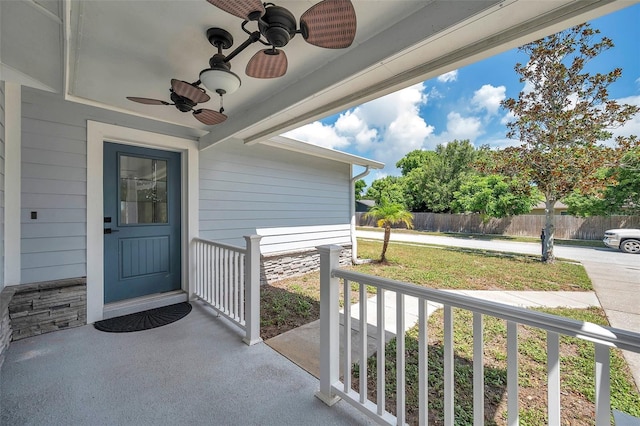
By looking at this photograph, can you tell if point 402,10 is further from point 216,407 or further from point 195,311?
point 195,311

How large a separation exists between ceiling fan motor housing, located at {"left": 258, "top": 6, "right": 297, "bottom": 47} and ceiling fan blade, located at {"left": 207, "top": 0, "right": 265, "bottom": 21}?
56 millimetres

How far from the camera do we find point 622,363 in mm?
2445

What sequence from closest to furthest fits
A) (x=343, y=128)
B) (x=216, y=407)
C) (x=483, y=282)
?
1. (x=216, y=407)
2. (x=483, y=282)
3. (x=343, y=128)

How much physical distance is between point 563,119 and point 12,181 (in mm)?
10514

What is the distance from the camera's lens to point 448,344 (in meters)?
1.22

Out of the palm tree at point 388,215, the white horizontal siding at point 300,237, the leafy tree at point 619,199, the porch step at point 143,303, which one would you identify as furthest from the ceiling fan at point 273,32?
the leafy tree at point 619,199

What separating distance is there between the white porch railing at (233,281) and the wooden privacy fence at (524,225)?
16.0 metres

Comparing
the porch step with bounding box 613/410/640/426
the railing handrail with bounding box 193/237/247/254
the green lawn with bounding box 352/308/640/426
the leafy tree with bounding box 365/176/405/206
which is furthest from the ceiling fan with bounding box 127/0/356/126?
the leafy tree with bounding box 365/176/405/206

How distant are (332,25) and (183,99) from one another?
1.58 meters

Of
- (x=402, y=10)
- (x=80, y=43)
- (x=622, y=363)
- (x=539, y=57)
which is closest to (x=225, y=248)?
(x=80, y=43)

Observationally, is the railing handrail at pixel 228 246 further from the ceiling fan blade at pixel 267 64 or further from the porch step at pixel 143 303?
the ceiling fan blade at pixel 267 64

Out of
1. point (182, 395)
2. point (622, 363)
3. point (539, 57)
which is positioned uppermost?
point (539, 57)

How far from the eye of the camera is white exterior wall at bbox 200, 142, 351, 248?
13.0ft

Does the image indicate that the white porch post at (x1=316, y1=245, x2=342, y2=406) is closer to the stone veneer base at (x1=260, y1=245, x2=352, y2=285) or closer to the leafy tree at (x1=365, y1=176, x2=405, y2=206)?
the stone veneer base at (x1=260, y1=245, x2=352, y2=285)
